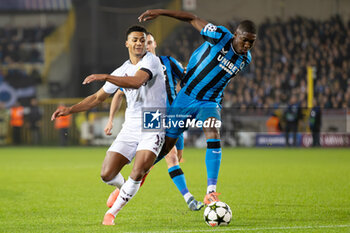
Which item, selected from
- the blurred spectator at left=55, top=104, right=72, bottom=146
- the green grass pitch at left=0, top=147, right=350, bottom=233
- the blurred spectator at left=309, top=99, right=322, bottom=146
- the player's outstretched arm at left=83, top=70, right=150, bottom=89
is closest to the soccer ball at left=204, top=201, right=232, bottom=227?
the green grass pitch at left=0, top=147, right=350, bottom=233

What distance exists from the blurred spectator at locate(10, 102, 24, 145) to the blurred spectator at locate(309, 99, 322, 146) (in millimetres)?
10553

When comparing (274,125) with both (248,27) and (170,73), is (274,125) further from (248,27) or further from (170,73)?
(248,27)

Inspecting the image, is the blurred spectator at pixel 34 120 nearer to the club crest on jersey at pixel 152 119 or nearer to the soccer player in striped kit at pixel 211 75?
the soccer player in striped kit at pixel 211 75

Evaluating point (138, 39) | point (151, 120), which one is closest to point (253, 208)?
point (151, 120)

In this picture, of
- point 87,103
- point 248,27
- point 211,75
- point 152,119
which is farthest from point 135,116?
A: point 248,27

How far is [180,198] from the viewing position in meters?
8.19

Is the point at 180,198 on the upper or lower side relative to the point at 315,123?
upper

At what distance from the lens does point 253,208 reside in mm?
7125

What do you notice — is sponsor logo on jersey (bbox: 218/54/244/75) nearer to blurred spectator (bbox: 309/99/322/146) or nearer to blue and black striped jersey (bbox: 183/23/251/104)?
blue and black striped jersey (bbox: 183/23/251/104)

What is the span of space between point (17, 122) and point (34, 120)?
26.3 inches

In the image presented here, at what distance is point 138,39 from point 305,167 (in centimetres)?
800

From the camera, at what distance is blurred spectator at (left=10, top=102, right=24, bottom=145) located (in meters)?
23.4

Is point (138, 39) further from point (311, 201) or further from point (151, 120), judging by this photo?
point (311, 201)

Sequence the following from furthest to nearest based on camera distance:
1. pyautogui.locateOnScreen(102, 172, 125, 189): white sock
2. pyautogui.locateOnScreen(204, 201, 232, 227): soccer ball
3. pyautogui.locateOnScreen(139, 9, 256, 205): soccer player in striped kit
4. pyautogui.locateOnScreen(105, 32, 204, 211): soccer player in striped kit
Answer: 1. pyautogui.locateOnScreen(105, 32, 204, 211): soccer player in striped kit
2. pyautogui.locateOnScreen(139, 9, 256, 205): soccer player in striped kit
3. pyautogui.locateOnScreen(102, 172, 125, 189): white sock
4. pyautogui.locateOnScreen(204, 201, 232, 227): soccer ball
